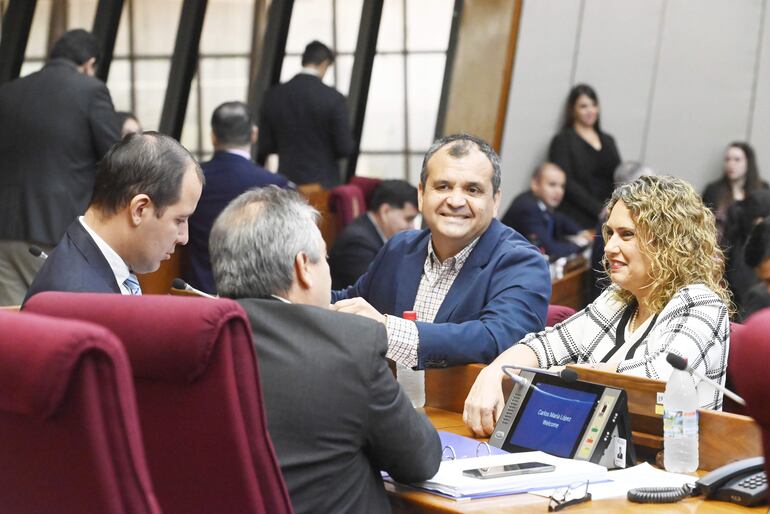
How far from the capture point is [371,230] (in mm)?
6250

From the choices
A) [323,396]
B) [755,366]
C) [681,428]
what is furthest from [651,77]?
[755,366]

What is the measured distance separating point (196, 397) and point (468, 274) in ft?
5.60

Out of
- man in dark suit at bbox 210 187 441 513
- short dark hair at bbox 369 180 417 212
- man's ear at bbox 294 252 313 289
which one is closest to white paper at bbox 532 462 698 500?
man in dark suit at bbox 210 187 441 513

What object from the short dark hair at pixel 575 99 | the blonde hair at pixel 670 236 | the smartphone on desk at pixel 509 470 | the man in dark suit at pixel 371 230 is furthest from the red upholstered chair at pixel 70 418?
the short dark hair at pixel 575 99

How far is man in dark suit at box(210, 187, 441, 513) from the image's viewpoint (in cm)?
227

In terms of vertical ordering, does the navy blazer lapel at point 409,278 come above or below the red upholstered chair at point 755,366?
below

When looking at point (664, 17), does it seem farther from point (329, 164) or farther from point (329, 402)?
point (329, 402)

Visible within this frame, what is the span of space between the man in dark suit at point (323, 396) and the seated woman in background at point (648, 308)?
651mm

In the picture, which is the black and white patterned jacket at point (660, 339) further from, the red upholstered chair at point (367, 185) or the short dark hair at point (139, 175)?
the red upholstered chair at point (367, 185)

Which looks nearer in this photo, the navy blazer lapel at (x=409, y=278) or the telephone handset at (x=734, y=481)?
the telephone handset at (x=734, y=481)

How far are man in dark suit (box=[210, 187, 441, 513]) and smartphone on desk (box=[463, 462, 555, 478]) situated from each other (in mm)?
148

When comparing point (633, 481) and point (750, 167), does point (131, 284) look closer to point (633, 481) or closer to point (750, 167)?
point (633, 481)

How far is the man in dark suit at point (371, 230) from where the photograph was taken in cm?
609

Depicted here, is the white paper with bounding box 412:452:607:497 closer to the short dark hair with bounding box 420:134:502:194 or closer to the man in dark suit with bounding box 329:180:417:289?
the short dark hair with bounding box 420:134:502:194
